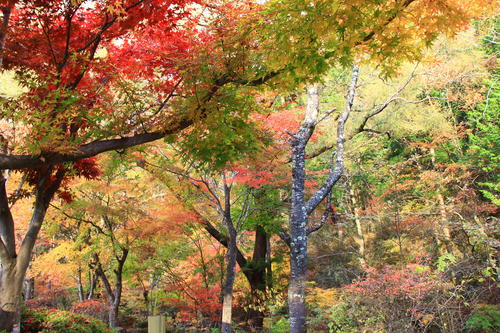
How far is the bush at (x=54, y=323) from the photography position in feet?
22.3

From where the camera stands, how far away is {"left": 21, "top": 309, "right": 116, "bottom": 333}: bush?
22.3 ft

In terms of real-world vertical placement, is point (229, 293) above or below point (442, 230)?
below

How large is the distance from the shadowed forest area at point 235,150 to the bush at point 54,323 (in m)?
0.03

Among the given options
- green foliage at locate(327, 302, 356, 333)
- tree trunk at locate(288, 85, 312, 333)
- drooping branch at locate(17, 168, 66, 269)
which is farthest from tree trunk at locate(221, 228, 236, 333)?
drooping branch at locate(17, 168, 66, 269)

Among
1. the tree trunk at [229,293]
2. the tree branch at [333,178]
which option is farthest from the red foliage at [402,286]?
the tree trunk at [229,293]

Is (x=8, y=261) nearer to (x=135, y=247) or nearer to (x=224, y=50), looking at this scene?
(x=224, y=50)

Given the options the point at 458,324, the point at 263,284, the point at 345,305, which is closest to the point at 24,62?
the point at 345,305

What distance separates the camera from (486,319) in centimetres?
753

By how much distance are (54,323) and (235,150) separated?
15.6 feet

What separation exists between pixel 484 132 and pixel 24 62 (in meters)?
14.4

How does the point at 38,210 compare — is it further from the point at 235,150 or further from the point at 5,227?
the point at 235,150

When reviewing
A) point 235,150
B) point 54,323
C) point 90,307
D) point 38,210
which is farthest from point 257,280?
point 38,210

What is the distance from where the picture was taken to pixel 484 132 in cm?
1377

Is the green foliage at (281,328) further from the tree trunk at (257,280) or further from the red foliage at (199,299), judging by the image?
the red foliage at (199,299)
